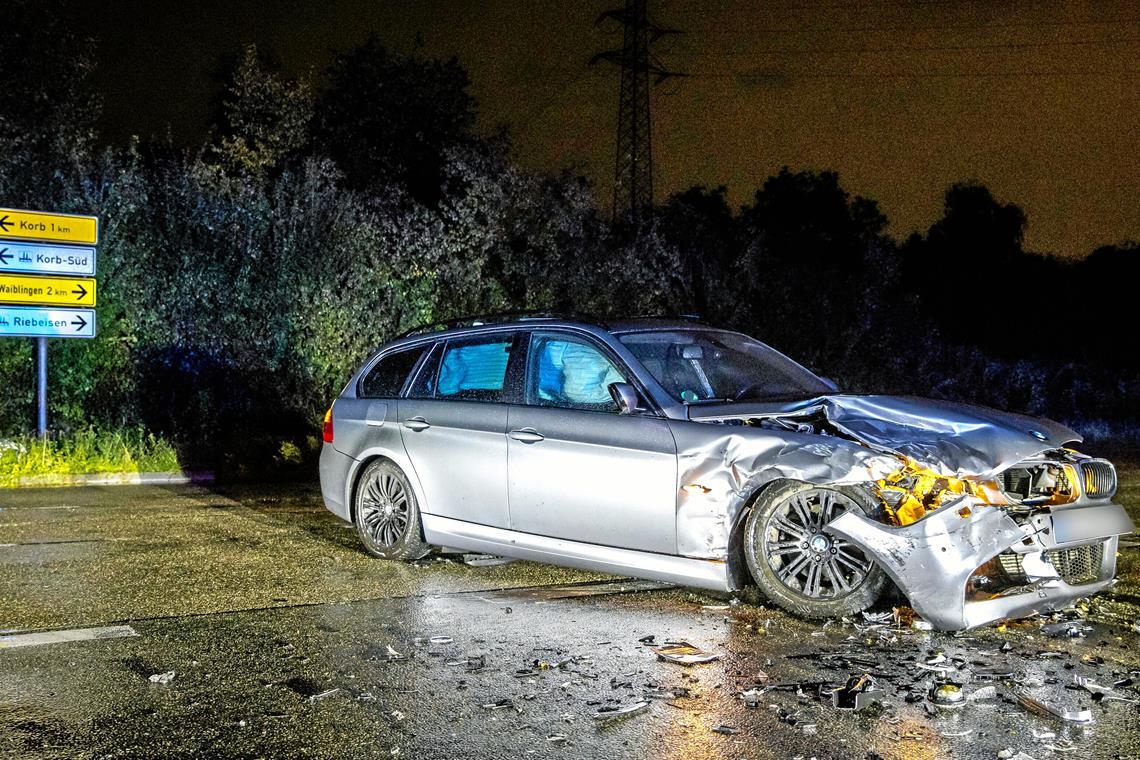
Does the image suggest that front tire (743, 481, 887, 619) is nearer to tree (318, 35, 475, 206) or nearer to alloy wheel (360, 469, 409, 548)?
alloy wheel (360, 469, 409, 548)

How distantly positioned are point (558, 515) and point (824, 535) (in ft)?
5.55

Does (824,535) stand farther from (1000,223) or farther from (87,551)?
(1000,223)

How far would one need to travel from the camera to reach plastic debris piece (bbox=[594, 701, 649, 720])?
4.93 metres

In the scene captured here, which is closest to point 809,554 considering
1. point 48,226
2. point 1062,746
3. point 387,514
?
point 1062,746

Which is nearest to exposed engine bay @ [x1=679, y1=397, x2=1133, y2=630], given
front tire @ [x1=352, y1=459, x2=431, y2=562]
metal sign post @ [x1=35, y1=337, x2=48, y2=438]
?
front tire @ [x1=352, y1=459, x2=431, y2=562]

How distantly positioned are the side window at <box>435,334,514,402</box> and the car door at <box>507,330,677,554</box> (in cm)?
24

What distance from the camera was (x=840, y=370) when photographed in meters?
25.7

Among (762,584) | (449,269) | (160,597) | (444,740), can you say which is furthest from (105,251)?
(444,740)

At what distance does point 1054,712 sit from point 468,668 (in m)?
2.44

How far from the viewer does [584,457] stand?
24.3 ft

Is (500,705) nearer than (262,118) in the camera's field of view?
Yes

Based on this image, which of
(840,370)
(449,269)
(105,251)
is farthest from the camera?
(840,370)

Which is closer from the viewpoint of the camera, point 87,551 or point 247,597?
point 247,597

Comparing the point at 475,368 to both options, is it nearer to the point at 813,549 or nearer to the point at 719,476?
the point at 719,476
